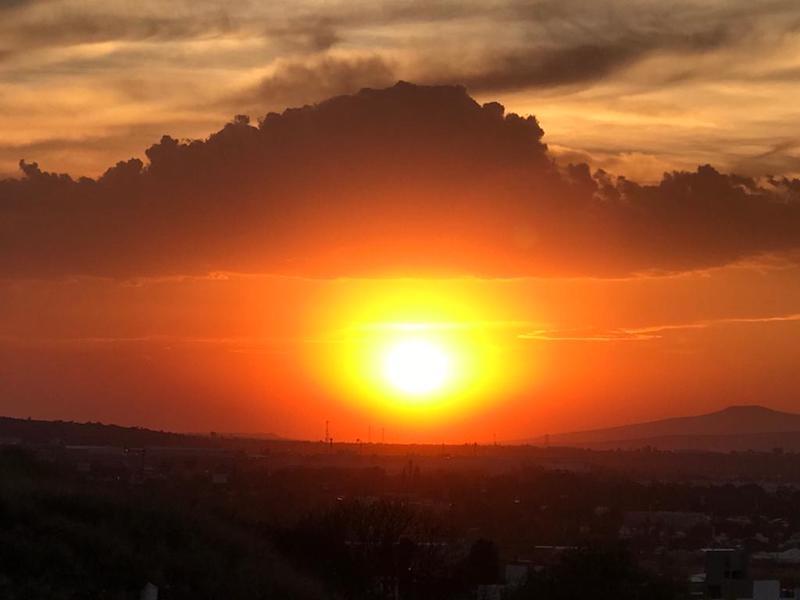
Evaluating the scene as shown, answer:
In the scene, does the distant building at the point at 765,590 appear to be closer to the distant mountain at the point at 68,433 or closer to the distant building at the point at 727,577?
the distant building at the point at 727,577

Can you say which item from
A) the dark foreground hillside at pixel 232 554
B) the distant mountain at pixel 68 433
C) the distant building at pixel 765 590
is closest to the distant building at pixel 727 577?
the distant building at pixel 765 590

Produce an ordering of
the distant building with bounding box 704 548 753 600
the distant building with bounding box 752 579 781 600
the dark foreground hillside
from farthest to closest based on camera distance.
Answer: the distant building with bounding box 752 579 781 600 → the distant building with bounding box 704 548 753 600 → the dark foreground hillside

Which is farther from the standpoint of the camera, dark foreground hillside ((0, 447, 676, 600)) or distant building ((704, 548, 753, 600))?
distant building ((704, 548, 753, 600))

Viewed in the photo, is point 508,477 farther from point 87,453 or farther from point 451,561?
point 451,561

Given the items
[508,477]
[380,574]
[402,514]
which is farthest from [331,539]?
[508,477]

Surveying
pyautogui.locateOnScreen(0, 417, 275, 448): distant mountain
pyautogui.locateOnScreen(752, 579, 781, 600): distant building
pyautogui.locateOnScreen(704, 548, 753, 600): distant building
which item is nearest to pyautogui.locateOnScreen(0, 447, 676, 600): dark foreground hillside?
pyautogui.locateOnScreen(704, 548, 753, 600): distant building

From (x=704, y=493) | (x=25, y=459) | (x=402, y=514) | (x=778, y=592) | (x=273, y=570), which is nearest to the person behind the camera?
(x=273, y=570)

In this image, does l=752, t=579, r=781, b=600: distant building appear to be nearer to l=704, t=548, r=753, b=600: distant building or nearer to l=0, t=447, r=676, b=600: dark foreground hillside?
l=704, t=548, r=753, b=600: distant building

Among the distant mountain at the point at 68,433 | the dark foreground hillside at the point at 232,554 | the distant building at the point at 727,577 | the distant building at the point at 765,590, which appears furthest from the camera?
the distant mountain at the point at 68,433

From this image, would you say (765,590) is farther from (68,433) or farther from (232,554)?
(68,433)

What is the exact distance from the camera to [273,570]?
105 ft

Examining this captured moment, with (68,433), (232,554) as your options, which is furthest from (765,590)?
(68,433)

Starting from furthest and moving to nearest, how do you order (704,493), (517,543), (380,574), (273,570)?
(704,493) < (517,543) < (380,574) < (273,570)

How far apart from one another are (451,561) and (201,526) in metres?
16.1
